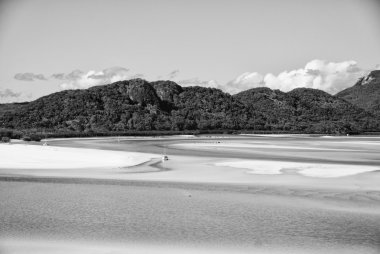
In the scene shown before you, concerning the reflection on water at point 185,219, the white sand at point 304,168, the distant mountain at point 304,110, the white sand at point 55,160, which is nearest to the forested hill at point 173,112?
the distant mountain at point 304,110

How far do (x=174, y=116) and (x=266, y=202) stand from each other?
12391 cm

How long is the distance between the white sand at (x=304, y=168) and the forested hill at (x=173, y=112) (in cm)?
7205

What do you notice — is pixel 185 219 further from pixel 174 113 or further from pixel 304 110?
pixel 304 110

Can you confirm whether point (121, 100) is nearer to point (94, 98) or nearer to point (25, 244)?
point (94, 98)

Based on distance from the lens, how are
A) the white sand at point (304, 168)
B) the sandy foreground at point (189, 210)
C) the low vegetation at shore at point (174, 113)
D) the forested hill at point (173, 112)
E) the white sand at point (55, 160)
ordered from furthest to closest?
1. the forested hill at point (173, 112)
2. the low vegetation at shore at point (174, 113)
3. the white sand at point (55, 160)
4. the white sand at point (304, 168)
5. the sandy foreground at point (189, 210)

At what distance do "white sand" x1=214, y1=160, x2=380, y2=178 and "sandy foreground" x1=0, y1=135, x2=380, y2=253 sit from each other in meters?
0.09

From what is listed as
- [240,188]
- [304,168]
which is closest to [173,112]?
[304,168]

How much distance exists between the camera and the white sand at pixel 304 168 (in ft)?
73.8

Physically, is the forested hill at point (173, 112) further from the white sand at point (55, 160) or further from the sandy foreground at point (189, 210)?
the sandy foreground at point (189, 210)

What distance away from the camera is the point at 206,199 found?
615 inches

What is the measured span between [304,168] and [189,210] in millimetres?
12410

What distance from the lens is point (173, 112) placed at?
143875 mm

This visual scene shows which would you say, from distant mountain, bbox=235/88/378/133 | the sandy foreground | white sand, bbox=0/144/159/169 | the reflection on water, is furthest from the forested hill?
the reflection on water

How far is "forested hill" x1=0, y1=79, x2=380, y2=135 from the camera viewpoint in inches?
4589
